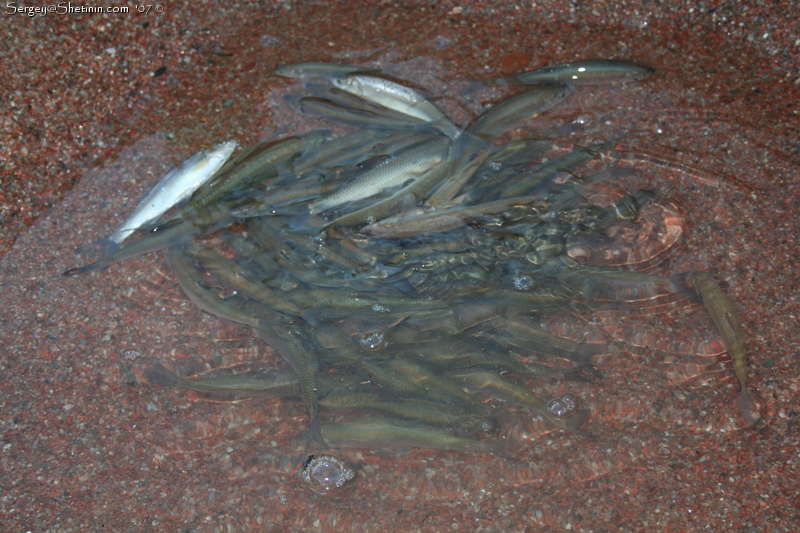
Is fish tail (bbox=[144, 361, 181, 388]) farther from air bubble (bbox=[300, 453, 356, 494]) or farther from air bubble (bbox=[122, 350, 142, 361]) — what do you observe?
air bubble (bbox=[300, 453, 356, 494])

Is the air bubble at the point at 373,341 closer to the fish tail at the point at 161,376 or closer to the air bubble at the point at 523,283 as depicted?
the air bubble at the point at 523,283

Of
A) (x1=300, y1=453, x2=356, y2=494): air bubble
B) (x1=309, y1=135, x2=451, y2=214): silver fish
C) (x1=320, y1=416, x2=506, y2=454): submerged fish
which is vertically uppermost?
(x1=309, y1=135, x2=451, y2=214): silver fish

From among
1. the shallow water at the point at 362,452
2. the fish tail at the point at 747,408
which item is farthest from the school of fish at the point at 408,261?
the shallow water at the point at 362,452

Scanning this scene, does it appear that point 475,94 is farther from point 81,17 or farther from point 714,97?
point 81,17

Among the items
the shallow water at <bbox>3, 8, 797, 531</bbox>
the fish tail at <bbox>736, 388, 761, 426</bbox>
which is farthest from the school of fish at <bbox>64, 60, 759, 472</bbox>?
→ the shallow water at <bbox>3, 8, 797, 531</bbox>

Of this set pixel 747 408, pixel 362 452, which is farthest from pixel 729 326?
pixel 362 452

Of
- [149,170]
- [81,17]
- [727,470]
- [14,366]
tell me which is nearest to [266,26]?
[81,17]
